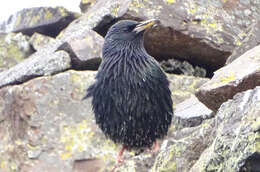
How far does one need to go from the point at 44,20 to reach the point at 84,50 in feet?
5.32

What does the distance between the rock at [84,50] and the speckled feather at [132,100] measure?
2.43ft

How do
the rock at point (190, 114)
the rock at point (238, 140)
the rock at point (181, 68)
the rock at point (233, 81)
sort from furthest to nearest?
the rock at point (181, 68), the rock at point (190, 114), the rock at point (233, 81), the rock at point (238, 140)

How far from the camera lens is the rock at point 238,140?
105 inches

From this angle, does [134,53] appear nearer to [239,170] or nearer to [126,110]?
[126,110]

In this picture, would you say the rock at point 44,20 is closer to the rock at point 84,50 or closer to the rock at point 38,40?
the rock at point 38,40

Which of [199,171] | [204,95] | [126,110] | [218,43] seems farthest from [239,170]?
[218,43]

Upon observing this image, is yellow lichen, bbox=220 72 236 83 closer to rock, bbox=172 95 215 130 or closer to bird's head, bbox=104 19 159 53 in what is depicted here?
rock, bbox=172 95 215 130

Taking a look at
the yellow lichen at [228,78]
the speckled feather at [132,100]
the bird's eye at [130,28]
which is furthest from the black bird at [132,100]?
the yellow lichen at [228,78]

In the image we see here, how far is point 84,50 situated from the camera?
639 centimetres

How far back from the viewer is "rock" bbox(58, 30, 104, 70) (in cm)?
638

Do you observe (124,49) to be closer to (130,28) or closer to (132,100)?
(130,28)

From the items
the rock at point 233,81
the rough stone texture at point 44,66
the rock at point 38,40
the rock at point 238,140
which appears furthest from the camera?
the rock at point 38,40

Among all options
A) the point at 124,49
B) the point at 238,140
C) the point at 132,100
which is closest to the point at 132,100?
the point at 132,100

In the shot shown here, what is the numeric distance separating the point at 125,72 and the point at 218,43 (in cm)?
120
